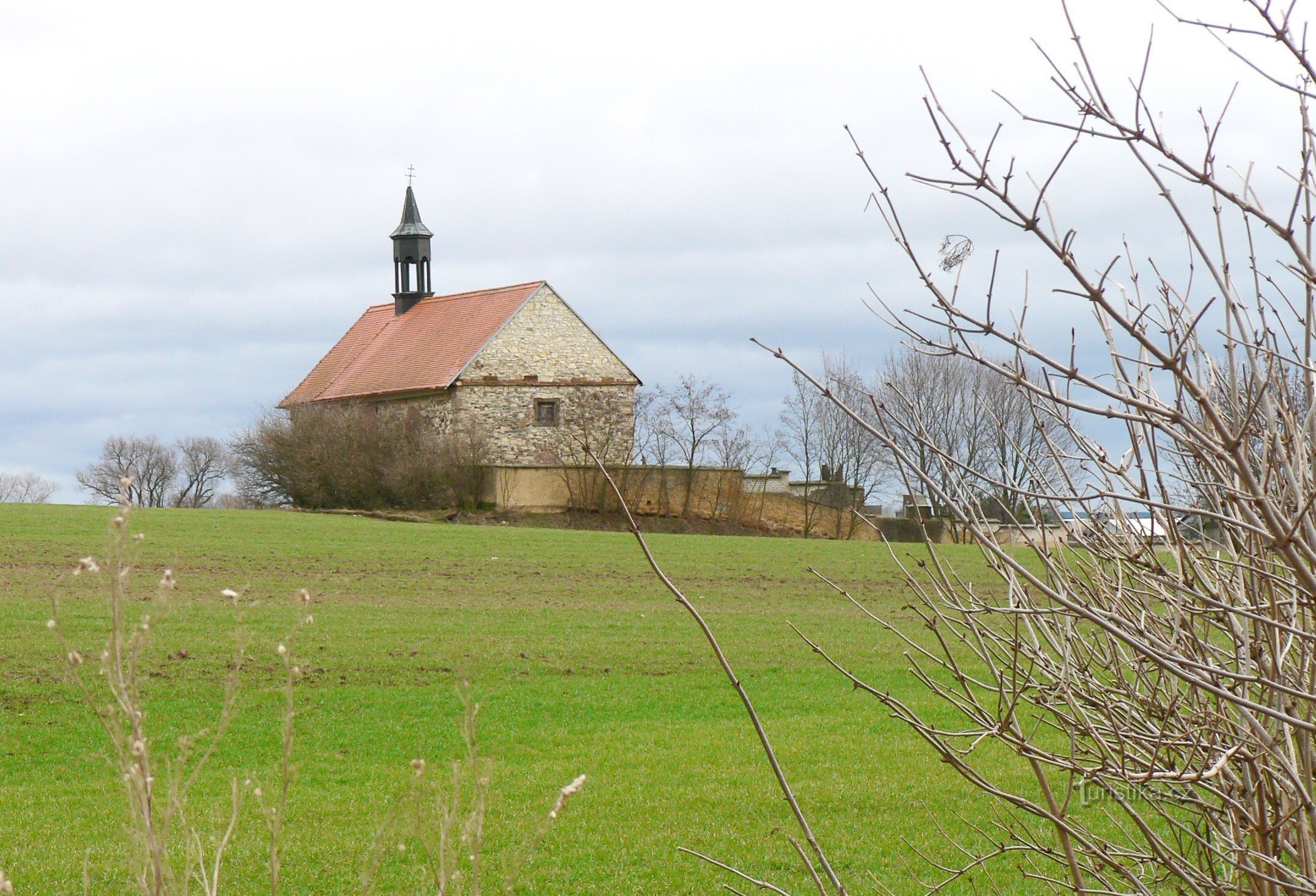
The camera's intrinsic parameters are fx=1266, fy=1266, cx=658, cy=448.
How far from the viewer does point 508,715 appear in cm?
1027

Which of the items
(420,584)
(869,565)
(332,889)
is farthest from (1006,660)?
(869,565)

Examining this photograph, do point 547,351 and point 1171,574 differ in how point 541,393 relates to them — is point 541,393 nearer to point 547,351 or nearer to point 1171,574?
point 547,351

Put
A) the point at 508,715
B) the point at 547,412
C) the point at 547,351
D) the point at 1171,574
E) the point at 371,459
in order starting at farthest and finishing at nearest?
the point at 547,351 → the point at 547,412 → the point at 371,459 → the point at 508,715 → the point at 1171,574

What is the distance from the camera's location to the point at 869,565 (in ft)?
81.1

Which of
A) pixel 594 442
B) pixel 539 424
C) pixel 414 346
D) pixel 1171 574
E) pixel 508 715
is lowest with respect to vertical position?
pixel 508 715

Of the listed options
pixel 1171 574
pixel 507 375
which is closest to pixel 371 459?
pixel 507 375

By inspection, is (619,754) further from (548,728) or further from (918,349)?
(918,349)

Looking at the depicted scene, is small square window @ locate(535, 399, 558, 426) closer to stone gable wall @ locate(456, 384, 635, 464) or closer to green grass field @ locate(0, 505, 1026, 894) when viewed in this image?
stone gable wall @ locate(456, 384, 635, 464)

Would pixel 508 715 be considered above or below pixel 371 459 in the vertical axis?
below

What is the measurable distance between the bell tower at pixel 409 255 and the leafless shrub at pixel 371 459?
Answer: 6.96 metres

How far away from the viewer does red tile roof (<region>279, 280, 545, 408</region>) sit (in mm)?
37906

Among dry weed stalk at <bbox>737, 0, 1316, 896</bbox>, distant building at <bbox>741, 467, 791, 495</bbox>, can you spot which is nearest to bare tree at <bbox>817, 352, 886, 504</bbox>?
distant building at <bbox>741, 467, 791, 495</bbox>

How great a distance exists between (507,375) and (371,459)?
4658 mm

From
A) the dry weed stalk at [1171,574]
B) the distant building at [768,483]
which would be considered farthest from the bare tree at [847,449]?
the dry weed stalk at [1171,574]
